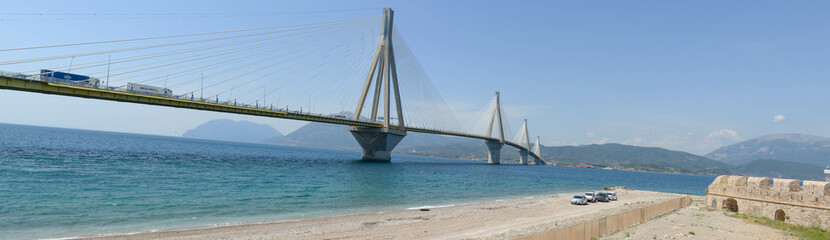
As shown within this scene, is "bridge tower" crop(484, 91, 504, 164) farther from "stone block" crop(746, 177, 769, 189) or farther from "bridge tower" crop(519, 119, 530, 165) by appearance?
"stone block" crop(746, 177, 769, 189)

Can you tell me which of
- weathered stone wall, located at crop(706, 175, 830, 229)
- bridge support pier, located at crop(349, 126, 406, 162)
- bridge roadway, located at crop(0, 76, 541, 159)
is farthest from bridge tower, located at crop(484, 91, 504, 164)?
weathered stone wall, located at crop(706, 175, 830, 229)

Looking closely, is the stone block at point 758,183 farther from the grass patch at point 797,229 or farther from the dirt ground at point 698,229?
the dirt ground at point 698,229

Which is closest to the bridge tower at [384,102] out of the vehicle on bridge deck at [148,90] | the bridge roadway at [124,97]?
the bridge roadway at [124,97]

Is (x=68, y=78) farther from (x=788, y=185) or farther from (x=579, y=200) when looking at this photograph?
(x=788, y=185)

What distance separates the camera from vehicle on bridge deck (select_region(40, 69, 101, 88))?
43188 millimetres

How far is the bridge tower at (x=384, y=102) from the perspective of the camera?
283 feet

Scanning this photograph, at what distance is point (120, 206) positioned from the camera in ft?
86.1

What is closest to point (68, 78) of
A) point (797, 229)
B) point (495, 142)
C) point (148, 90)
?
point (148, 90)

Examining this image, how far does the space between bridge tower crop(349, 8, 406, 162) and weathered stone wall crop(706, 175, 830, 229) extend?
6358 cm

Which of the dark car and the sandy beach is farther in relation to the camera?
the dark car

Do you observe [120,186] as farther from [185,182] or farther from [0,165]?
[0,165]

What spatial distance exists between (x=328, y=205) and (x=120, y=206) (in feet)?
44.2

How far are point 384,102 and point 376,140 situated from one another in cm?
1202

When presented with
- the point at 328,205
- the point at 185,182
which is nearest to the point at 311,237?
the point at 328,205
